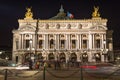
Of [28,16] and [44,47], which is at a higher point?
[28,16]

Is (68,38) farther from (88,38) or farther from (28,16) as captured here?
(28,16)

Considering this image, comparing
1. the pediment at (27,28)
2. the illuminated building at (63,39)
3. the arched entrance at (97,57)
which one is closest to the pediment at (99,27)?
the illuminated building at (63,39)

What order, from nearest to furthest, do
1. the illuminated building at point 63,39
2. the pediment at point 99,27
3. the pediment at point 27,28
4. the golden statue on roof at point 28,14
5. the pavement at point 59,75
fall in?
the pavement at point 59,75 < the illuminated building at point 63,39 < the pediment at point 99,27 < the pediment at point 27,28 < the golden statue on roof at point 28,14

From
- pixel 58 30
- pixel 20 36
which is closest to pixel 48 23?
pixel 58 30

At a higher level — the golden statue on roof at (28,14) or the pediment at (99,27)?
the golden statue on roof at (28,14)

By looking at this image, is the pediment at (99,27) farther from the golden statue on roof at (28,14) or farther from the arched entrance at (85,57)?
the golden statue on roof at (28,14)

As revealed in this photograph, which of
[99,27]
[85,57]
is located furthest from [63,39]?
[99,27]

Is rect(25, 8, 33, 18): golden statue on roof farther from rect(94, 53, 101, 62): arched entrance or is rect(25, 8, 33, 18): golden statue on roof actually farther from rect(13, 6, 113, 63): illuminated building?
rect(94, 53, 101, 62): arched entrance

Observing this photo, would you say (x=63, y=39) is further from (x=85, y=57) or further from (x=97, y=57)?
(x=97, y=57)

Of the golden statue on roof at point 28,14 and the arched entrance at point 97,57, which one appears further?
the golden statue on roof at point 28,14

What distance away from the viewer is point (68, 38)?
119250 millimetres

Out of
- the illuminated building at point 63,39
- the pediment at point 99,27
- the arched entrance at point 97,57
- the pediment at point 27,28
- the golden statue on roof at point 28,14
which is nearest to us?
the arched entrance at point 97,57

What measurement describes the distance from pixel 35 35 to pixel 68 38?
44.3 feet

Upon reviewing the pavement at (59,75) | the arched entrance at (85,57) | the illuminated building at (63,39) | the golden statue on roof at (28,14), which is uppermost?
the golden statue on roof at (28,14)
